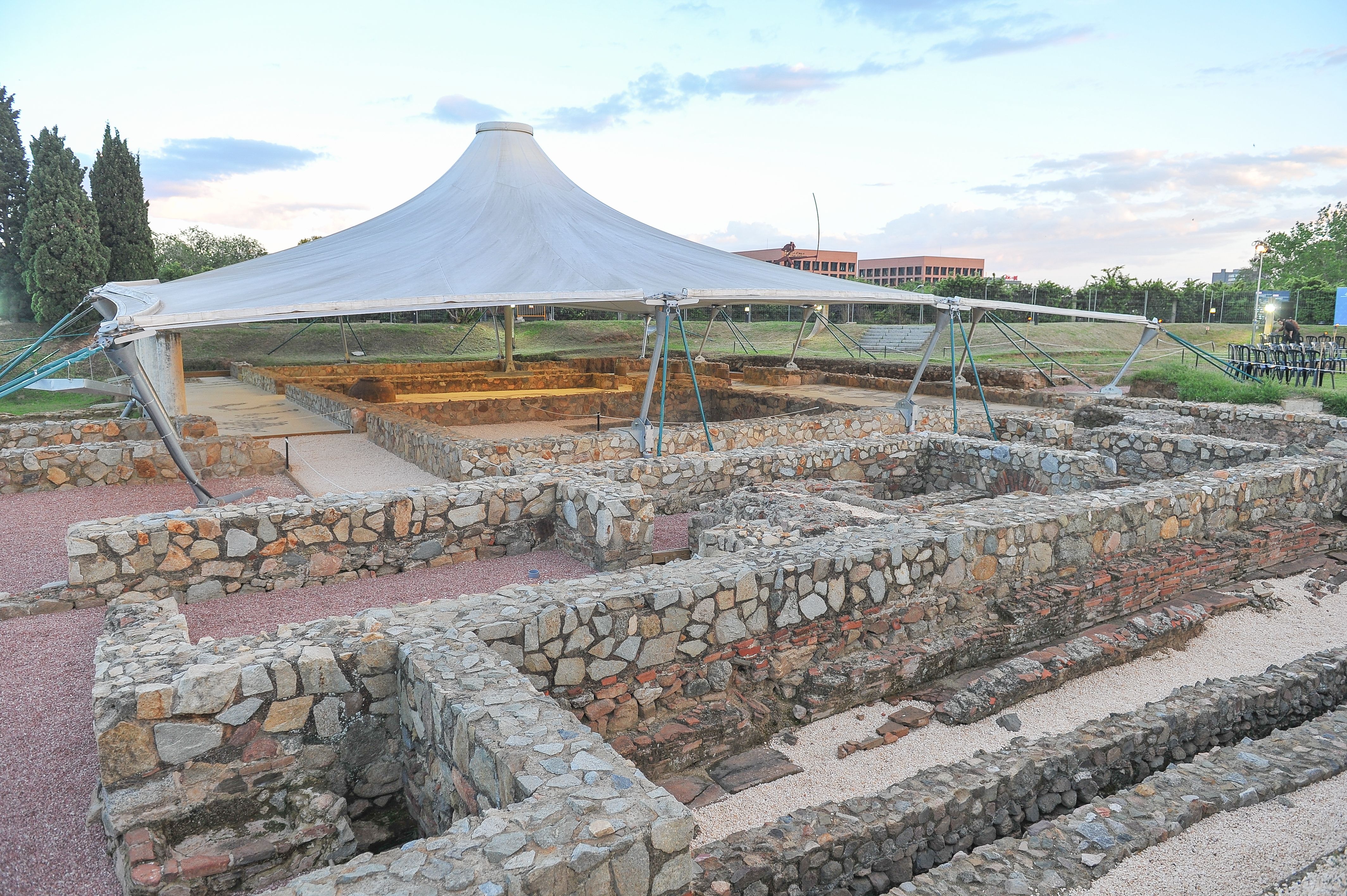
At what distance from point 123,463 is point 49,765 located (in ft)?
22.0

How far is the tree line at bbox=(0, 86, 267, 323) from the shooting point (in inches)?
997

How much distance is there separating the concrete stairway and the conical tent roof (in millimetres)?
16878

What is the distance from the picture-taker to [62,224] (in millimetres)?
25297

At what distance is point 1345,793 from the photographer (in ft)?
10.6

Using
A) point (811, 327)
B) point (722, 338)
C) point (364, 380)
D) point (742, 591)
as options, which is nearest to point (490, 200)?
point (364, 380)

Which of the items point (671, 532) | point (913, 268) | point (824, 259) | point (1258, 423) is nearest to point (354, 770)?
point (671, 532)

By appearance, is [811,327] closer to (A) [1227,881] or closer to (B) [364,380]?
(B) [364,380]

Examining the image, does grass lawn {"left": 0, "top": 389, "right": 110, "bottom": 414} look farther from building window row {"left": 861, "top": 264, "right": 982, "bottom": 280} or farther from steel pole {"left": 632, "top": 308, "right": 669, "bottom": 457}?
building window row {"left": 861, "top": 264, "right": 982, "bottom": 280}

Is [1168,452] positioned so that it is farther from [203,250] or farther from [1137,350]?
[203,250]

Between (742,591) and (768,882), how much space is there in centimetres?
165

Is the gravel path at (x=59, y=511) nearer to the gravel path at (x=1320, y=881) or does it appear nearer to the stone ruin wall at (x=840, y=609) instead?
the stone ruin wall at (x=840, y=609)

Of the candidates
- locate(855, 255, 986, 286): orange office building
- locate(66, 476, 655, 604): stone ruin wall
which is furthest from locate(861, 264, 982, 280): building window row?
locate(66, 476, 655, 604): stone ruin wall

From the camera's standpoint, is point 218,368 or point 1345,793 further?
point 218,368

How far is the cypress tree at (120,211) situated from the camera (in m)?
27.3
